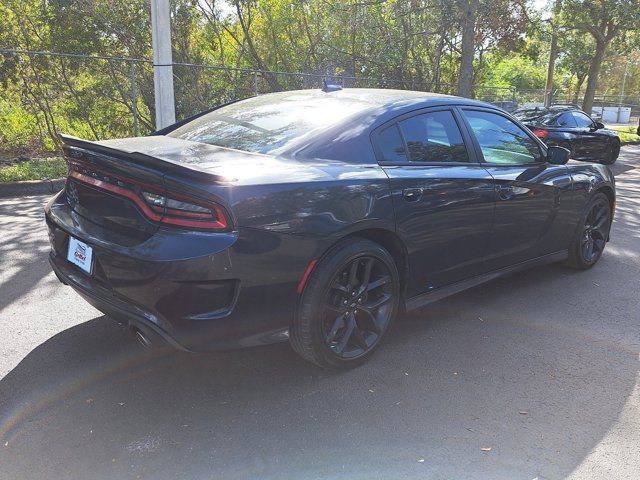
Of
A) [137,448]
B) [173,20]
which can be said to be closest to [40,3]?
[173,20]

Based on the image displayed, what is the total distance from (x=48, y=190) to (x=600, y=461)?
8.21 metres

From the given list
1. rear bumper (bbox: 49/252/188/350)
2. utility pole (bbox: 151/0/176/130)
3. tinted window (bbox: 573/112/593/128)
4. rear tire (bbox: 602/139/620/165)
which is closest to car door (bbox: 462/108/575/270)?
rear bumper (bbox: 49/252/188/350)

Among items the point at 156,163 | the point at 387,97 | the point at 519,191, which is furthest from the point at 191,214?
the point at 519,191

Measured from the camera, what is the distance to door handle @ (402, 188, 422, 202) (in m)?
3.33

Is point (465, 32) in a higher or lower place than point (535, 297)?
higher

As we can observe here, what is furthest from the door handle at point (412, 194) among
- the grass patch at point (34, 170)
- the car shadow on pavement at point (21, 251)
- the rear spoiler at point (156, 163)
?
the grass patch at point (34, 170)

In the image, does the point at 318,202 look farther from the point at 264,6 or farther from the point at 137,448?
the point at 264,6

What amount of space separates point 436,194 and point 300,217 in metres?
1.11

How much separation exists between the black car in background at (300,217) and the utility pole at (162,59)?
3.28 metres

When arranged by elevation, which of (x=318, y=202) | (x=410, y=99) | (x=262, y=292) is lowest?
(x=262, y=292)

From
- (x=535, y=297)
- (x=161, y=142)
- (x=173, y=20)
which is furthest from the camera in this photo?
(x=173, y=20)

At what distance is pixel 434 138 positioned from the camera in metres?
3.75

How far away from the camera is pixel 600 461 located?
2.56m

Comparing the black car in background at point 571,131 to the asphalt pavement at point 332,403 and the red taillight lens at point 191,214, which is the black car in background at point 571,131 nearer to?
the asphalt pavement at point 332,403
